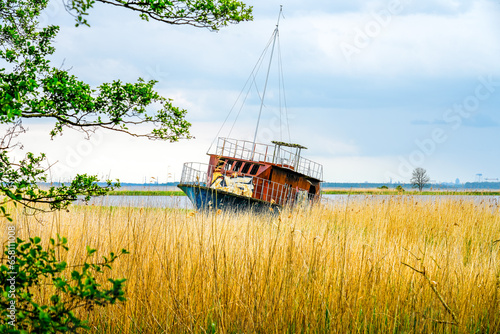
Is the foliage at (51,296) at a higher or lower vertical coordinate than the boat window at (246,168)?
lower

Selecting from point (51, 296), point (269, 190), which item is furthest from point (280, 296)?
point (269, 190)

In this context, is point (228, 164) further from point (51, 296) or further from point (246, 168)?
point (51, 296)

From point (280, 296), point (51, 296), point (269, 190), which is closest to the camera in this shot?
point (51, 296)

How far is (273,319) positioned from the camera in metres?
3.97

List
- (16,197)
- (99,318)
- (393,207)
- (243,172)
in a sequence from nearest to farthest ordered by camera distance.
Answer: (16,197) → (99,318) → (393,207) → (243,172)

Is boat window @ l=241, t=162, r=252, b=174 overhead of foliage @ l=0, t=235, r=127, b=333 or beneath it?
overhead

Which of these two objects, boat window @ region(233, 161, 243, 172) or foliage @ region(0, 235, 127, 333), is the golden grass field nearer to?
foliage @ region(0, 235, 127, 333)

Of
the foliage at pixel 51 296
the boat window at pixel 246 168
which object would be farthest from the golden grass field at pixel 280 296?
the boat window at pixel 246 168

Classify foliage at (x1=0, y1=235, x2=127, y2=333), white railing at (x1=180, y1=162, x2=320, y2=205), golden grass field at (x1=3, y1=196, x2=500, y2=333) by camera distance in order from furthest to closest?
white railing at (x1=180, y1=162, x2=320, y2=205), golden grass field at (x1=3, y1=196, x2=500, y2=333), foliage at (x1=0, y1=235, x2=127, y2=333)

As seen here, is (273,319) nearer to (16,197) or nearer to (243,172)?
(16,197)

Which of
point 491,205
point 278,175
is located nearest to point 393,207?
point 491,205

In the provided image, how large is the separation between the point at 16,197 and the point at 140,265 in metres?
1.67

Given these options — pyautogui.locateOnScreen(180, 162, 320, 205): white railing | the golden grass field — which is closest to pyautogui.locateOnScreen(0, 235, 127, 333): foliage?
the golden grass field

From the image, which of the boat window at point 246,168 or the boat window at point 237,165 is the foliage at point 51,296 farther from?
the boat window at point 237,165
